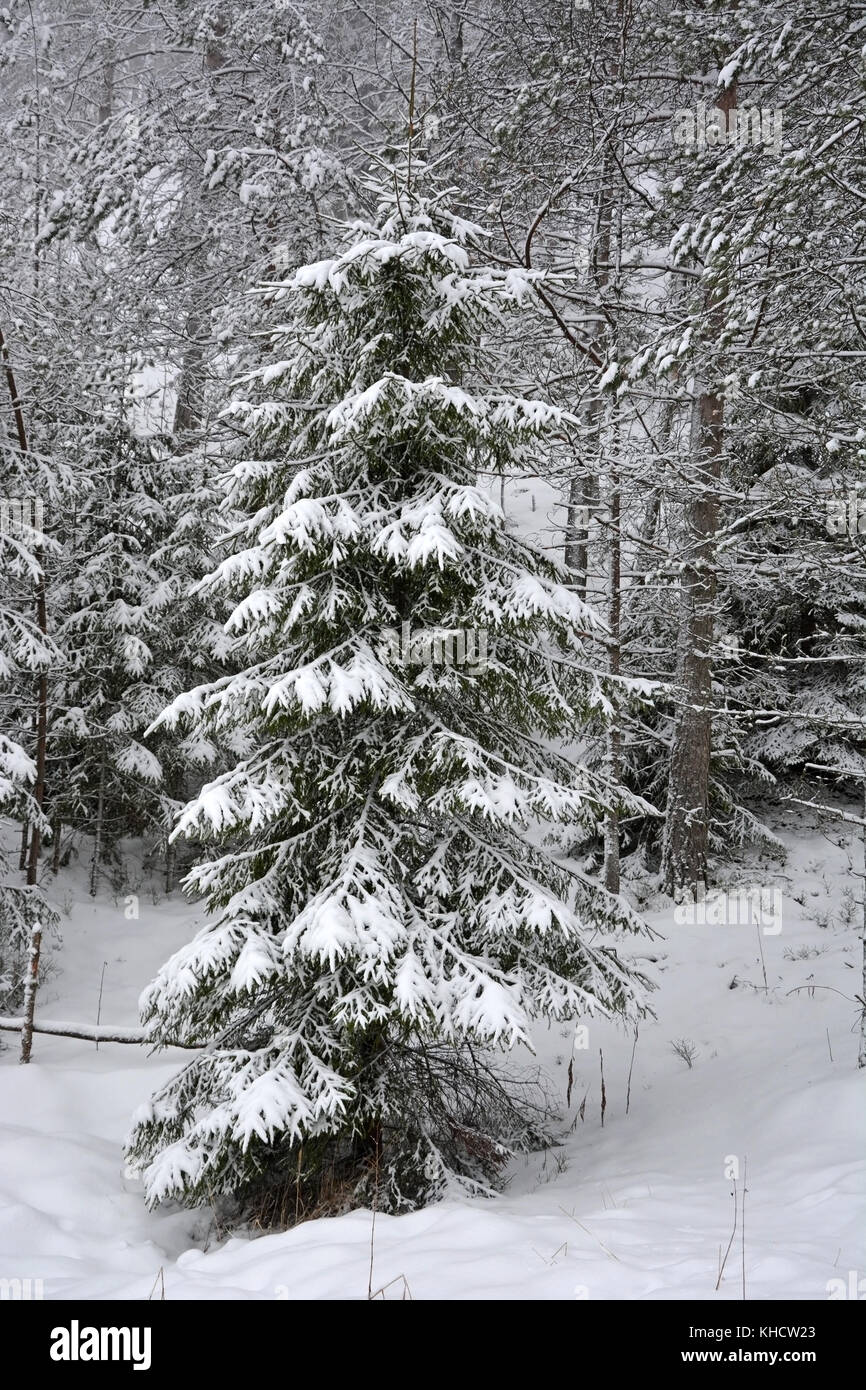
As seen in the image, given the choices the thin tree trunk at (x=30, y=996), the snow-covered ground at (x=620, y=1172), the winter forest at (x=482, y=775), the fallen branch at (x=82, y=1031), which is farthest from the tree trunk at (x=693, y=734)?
the thin tree trunk at (x=30, y=996)

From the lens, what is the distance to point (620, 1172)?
5.80 metres

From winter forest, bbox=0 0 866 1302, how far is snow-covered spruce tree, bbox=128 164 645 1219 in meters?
0.03

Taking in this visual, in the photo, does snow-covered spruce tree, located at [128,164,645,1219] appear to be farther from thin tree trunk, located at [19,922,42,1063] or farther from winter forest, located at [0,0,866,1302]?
thin tree trunk, located at [19,922,42,1063]

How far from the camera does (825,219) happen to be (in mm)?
6266

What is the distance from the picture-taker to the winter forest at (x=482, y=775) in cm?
485

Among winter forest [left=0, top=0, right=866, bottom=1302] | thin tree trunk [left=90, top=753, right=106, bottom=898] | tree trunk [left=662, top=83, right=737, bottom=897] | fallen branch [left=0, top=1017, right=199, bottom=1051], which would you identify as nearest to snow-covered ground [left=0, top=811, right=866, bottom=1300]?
winter forest [left=0, top=0, right=866, bottom=1302]

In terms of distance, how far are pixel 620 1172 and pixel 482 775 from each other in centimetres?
293

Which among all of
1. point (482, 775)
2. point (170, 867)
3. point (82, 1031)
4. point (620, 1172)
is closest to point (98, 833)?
point (170, 867)

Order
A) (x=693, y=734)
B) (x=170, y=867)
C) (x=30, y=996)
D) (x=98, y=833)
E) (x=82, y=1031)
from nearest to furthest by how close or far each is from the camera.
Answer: (x=30, y=996)
(x=82, y=1031)
(x=693, y=734)
(x=98, y=833)
(x=170, y=867)

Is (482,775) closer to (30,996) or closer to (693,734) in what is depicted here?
(693,734)

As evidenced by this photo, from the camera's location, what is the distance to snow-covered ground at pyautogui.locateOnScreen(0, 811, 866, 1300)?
378 cm

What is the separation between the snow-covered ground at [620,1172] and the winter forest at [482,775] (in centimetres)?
4

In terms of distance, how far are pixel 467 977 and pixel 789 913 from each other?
6.52 metres
